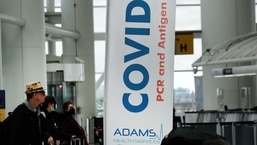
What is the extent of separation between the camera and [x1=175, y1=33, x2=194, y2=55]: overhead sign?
680 inches

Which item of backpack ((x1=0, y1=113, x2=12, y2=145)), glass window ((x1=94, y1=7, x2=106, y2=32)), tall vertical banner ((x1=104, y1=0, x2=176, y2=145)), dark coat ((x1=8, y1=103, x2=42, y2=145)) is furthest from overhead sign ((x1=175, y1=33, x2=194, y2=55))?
tall vertical banner ((x1=104, y1=0, x2=176, y2=145))

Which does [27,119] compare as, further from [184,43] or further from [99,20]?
[99,20]

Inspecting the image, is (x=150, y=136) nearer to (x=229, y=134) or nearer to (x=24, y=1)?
(x=229, y=134)

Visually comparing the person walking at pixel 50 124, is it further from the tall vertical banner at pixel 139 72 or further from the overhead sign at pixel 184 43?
the overhead sign at pixel 184 43

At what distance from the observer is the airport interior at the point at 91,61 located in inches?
533

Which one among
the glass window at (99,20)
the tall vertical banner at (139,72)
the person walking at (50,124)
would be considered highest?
the glass window at (99,20)

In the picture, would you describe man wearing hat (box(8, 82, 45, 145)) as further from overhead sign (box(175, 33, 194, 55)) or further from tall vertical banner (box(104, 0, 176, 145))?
overhead sign (box(175, 33, 194, 55))

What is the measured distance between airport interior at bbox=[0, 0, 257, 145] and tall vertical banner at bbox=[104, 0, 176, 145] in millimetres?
4710

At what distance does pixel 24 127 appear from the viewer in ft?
23.0

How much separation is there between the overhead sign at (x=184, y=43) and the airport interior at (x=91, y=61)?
0.03 metres

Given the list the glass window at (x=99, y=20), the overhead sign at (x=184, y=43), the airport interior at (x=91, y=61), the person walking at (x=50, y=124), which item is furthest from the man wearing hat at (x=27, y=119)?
the glass window at (x=99, y=20)

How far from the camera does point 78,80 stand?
63.6ft

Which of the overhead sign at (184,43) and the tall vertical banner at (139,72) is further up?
the overhead sign at (184,43)

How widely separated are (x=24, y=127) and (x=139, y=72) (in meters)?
2.73
